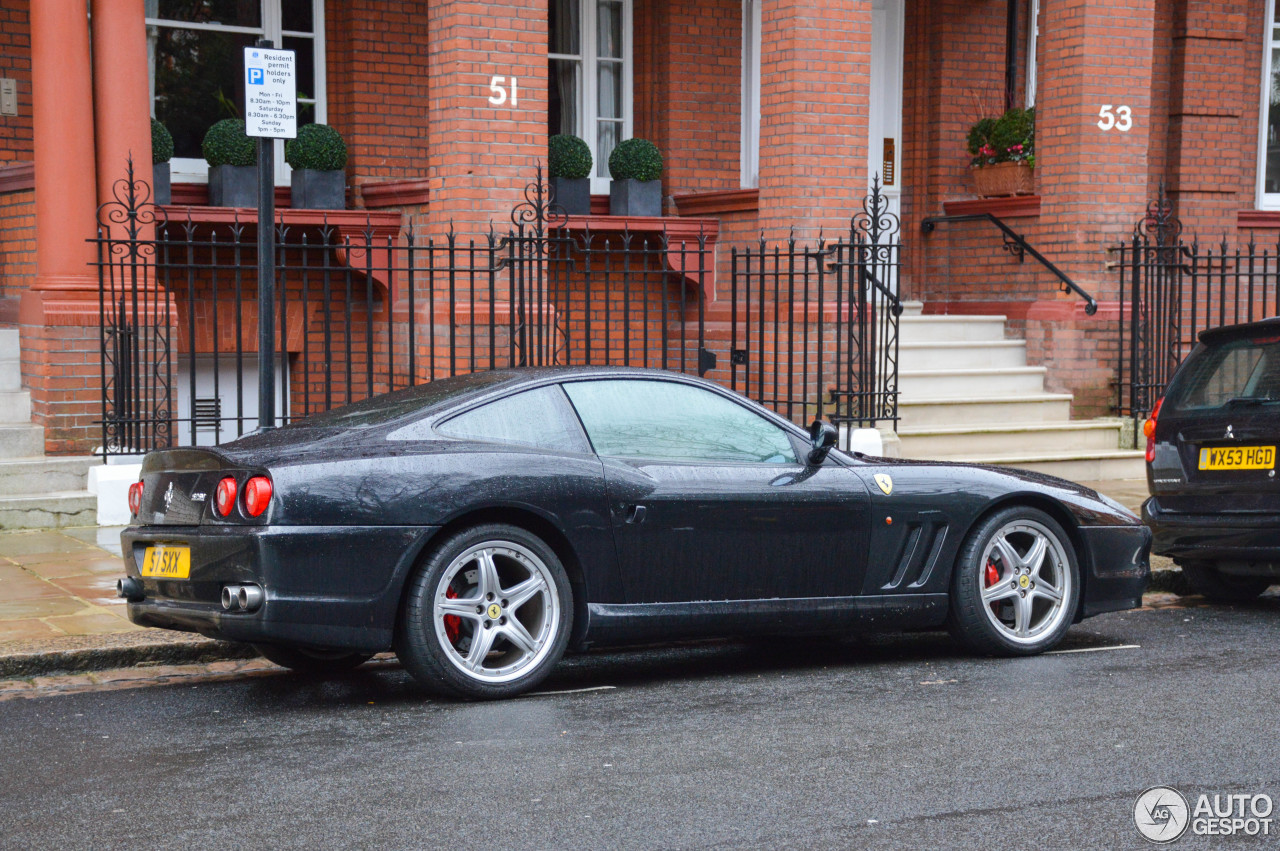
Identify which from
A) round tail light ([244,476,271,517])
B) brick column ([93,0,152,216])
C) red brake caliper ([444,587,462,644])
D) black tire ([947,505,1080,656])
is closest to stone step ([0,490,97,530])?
brick column ([93,0,152,216])

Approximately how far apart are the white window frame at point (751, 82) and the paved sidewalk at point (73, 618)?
6.95 m

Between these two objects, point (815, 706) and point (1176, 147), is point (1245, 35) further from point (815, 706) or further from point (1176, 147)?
point (815, 706)

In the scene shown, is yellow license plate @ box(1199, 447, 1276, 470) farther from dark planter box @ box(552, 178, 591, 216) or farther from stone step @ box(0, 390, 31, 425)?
stone step @ box(0, 390, 31, 425)

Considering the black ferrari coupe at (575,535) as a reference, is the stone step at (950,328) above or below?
above

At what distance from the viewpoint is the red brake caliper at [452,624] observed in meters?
5.99

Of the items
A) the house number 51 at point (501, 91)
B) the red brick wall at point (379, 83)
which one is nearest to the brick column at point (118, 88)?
the house number 51 at point (501, 91)

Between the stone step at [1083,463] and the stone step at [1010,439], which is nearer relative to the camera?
the stone step at [1010,439]

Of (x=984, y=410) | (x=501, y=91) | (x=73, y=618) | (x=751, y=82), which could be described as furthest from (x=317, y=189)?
(x=73, y=618)

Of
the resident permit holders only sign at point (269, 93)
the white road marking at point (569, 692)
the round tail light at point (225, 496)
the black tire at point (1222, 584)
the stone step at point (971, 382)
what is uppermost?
the resident permit holders only sign at point (269, 93)

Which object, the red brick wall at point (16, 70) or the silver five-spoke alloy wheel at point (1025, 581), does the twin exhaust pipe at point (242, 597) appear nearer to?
the silver five-spoke alloy wheel at point (1025, 581)

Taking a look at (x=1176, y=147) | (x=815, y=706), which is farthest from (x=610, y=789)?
(x=1176, y=147)

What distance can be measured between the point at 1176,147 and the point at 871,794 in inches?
513

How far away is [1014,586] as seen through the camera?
704 cm

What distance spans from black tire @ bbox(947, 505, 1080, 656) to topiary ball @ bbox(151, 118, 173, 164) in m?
7.93
